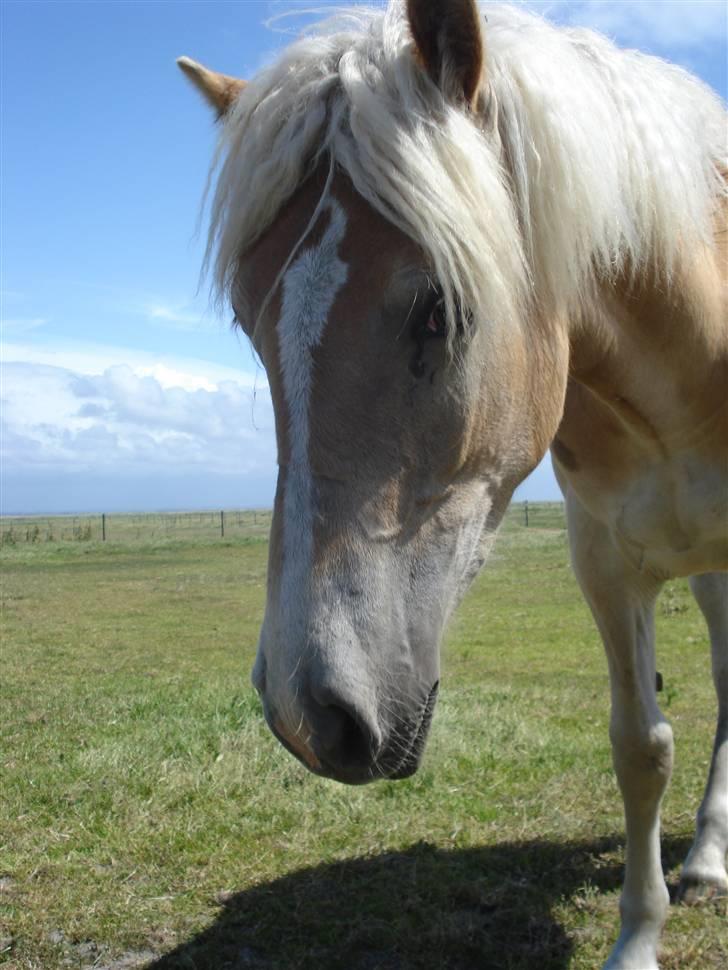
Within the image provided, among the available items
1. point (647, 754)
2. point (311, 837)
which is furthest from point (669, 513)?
point (311, 837)

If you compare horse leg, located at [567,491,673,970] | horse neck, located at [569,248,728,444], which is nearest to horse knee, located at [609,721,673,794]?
horse leg, located at [567,491,673,970]

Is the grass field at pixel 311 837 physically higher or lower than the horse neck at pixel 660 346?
lower

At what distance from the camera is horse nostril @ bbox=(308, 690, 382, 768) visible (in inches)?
64.9

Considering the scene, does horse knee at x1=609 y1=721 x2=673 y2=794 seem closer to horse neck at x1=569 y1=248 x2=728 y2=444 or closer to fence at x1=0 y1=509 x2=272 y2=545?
horse neck at x1=569 y1=248 x2=728 y2=444

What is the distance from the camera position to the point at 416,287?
6.08ft

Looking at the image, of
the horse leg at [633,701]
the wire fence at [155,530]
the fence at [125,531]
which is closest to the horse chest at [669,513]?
the horse leg at [633,701]

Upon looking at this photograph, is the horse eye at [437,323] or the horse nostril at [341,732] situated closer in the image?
the horse nostril at [341,732]

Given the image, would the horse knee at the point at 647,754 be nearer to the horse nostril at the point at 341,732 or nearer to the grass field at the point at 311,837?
the grass field at the point at 311,837

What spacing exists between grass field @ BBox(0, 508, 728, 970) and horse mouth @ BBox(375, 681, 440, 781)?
34 centimetres

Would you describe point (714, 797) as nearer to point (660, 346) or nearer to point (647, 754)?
point (647, 754)

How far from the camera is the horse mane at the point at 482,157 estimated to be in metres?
1.89

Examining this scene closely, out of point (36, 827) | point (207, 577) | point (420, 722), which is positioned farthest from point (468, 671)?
point (207, 577)

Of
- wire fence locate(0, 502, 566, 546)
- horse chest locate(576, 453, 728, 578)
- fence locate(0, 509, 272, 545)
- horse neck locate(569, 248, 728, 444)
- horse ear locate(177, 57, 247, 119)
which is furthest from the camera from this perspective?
fence locate(0, 509, 272, 545)

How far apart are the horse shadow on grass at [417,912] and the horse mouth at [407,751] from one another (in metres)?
1.65
